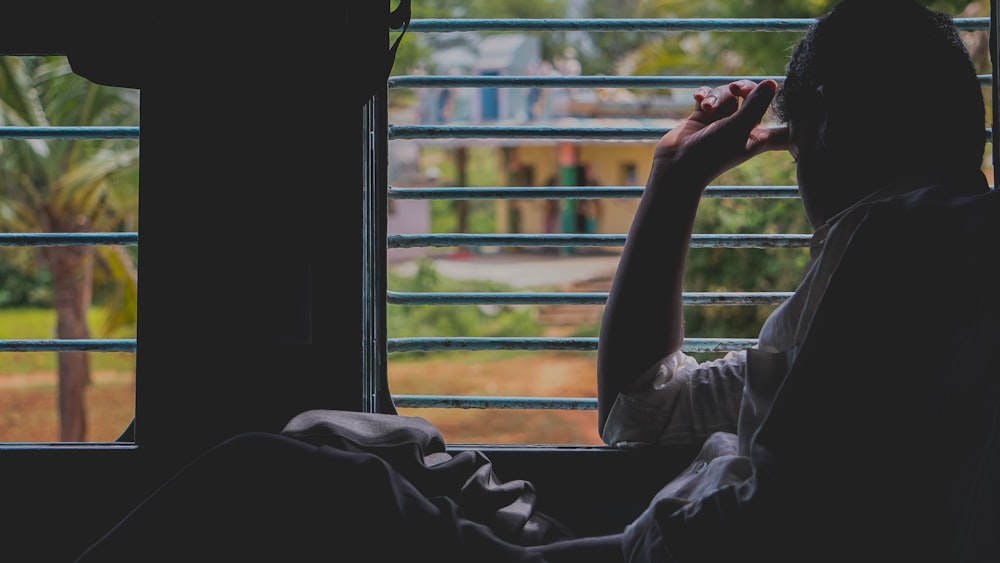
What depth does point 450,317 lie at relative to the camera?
57.5ft

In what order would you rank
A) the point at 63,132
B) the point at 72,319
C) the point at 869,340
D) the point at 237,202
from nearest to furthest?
the point at 869,340, the point at 237,202, the point at 63,132, the point at 72,319

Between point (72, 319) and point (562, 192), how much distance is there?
1088 centimetres

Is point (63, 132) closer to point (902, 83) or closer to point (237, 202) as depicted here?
point (237, 202)

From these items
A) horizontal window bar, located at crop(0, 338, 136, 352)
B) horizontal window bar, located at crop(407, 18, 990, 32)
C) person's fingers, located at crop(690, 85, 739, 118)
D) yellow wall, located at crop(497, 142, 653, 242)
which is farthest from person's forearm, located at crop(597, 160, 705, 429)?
yellow wall, located at crop(497, 142, 653, 242)

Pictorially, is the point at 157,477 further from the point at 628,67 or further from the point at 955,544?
the point at 628,67

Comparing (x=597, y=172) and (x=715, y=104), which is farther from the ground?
(x=597, y=172)

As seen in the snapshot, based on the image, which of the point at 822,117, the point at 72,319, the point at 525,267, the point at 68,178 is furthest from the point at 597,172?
the point at 822,117

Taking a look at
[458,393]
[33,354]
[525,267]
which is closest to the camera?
[458,393]

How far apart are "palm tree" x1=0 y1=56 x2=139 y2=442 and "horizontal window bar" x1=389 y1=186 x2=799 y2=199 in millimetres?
7902

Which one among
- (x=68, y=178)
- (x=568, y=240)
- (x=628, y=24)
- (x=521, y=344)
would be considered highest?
(x=68, y=178)

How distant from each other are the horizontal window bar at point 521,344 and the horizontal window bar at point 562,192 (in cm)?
29

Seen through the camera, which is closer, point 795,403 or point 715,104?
point 795,403

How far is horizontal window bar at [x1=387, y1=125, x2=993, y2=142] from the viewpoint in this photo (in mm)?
1976

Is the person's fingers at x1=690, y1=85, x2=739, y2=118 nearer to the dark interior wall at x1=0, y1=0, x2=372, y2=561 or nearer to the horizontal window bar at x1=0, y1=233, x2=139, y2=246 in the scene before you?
the dark interior wall at x1=0, y1=0, x2=372, y2=561
